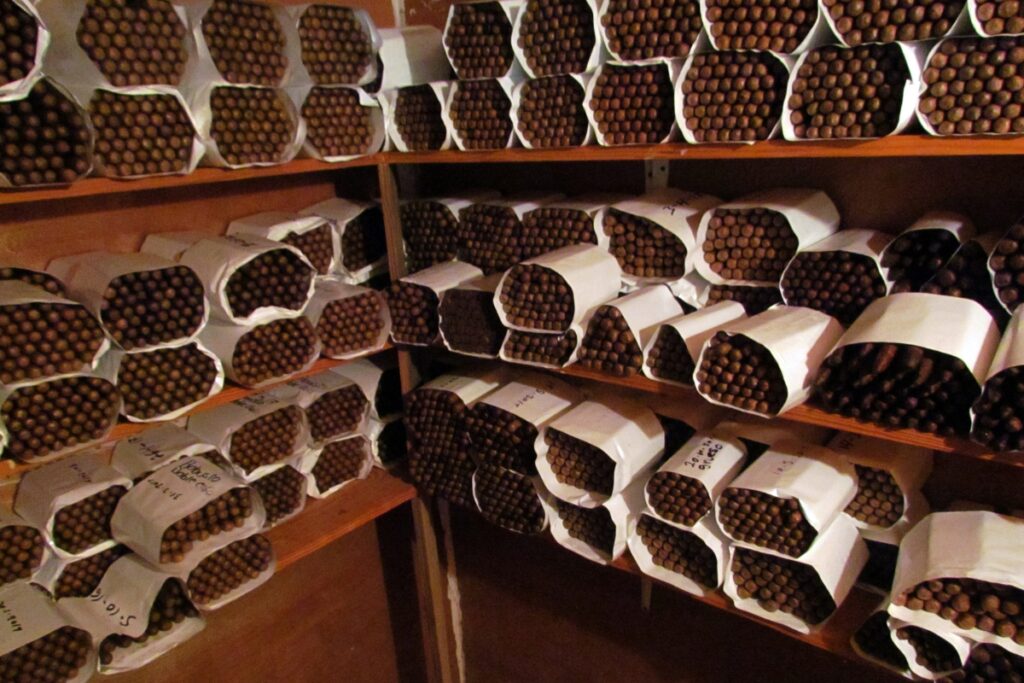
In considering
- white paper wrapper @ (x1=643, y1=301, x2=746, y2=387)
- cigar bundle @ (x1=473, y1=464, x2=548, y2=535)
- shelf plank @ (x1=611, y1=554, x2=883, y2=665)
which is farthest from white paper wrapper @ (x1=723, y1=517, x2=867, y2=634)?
cigar bundle @ (x1=473, y1=464, x2=548, y2=535)

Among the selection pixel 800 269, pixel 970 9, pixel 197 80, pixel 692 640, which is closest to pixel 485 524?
pixel 692 640

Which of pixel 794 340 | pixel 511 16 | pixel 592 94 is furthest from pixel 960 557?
pixel 511 16

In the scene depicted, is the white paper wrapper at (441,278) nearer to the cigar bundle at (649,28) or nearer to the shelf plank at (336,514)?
the shelf plank at (336,514)

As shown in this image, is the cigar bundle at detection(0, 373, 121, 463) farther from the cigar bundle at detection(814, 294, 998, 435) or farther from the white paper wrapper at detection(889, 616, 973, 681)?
the white paper wrapper at detection(889, 616, 973, 681)

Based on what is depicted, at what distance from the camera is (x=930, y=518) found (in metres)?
1.27

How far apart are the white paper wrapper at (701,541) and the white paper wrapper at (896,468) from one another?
0.28 meters

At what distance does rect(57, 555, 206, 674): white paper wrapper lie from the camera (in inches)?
60.3

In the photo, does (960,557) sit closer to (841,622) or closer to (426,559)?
(841,622)

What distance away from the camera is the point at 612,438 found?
1535 mm

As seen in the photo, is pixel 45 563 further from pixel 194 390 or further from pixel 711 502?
pixel 711 502

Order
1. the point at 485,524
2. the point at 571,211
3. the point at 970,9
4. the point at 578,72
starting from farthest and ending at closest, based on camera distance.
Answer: the point at 485,524, the point at 571,211, the point at 578,72, the point at 970,9

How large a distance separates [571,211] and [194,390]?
3.31ft

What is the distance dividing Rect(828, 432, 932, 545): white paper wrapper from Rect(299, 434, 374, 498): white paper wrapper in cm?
136

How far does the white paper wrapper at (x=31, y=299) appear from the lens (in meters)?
1.28
